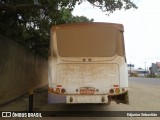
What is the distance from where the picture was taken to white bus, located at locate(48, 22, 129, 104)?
10344mm

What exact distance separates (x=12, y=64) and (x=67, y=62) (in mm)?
5345

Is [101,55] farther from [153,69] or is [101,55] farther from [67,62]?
[153,69]

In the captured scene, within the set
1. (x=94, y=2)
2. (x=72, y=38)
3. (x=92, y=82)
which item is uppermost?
(x=94, y=2)

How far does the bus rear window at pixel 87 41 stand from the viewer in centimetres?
1070

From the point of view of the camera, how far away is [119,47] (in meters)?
10.8

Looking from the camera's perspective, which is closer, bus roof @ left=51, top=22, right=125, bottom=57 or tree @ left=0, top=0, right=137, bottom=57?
bus roof @ left=51, top=22, right=125, bottom=57

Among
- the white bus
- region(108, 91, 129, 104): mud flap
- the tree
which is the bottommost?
region(108, 91, 129, 104): mud flap

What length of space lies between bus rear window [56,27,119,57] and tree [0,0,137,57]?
10.4 feet

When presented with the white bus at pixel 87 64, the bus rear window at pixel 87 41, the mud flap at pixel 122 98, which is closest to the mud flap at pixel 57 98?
the white bus at pixel 87 64

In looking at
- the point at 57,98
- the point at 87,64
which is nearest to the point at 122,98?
the point at 87,64

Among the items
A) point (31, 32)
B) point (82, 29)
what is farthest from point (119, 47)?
point (31, 32)

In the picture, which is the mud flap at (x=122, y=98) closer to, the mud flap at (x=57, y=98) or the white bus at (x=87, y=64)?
the white bus at (x=87, y=64)

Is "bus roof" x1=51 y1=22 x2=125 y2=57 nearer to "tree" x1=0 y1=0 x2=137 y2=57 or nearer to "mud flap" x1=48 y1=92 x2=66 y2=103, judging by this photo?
"mud flap" x1=48 y1=92 x2=66 y2=103

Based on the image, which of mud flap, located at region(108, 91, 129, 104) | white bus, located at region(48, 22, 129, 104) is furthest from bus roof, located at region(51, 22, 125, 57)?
mud flap, located at region(108, 91, 129, 104)
